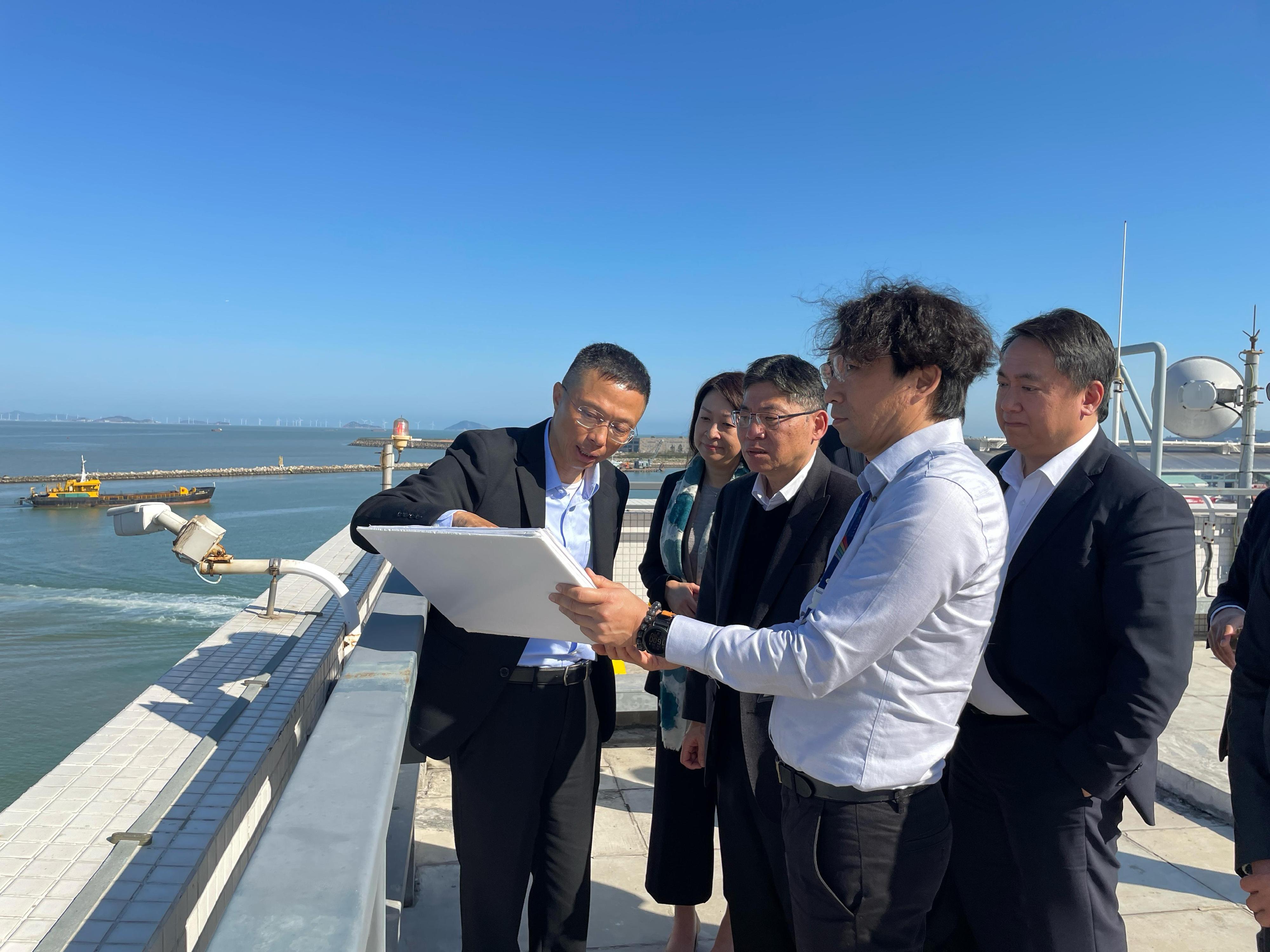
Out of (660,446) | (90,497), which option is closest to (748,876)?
(660,446)

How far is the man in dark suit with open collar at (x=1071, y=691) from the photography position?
5.85 ft

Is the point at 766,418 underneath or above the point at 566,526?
above

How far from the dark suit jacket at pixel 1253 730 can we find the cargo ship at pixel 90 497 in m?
57.5

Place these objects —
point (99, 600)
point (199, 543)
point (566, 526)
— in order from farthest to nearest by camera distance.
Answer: point (99, 600), point (199, 543), point (566, 526)

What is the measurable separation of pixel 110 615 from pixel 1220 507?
93.2ft

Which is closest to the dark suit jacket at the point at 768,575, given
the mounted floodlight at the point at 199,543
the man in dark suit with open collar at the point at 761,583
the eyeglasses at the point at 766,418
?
the man in dark suit with open collar at the point at 761,583

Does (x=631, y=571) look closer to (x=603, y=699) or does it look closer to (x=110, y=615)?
(x=603, y=699)

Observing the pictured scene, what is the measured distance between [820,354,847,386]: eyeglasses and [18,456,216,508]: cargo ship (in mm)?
57105

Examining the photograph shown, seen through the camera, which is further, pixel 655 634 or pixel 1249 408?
pixel 1249 408

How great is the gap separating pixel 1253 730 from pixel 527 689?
70.6 inches

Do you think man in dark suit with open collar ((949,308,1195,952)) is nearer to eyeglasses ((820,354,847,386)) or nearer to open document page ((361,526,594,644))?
eyeglasses ((820,354,847,386))

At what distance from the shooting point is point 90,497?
53781 millimetres

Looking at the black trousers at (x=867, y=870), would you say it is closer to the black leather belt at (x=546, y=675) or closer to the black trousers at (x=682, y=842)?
the black leather belt at (x=546, y=675)

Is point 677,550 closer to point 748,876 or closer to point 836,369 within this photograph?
point 748,876
